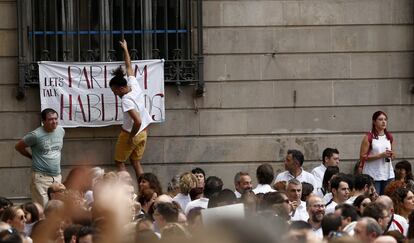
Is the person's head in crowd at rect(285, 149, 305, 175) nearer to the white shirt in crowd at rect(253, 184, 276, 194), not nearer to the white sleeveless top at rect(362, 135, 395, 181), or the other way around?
the white shirt in crowd at rect(253, 184, 276, 194)

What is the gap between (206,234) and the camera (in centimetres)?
436

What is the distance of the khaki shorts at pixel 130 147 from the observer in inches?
630

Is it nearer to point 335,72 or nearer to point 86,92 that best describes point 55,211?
point 86,92

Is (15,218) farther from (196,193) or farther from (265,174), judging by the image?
(265,174)

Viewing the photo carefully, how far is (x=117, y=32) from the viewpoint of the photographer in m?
16.8

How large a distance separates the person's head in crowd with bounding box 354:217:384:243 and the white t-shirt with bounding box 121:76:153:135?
710cm

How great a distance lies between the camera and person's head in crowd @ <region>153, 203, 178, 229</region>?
997cm

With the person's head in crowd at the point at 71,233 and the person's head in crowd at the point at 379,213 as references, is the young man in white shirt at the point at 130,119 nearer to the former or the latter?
the person's head in crowd at the point at 379,213

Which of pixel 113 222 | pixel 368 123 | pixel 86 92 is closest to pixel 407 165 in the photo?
pixel 368 123

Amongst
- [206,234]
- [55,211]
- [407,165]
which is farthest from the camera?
[407,165]

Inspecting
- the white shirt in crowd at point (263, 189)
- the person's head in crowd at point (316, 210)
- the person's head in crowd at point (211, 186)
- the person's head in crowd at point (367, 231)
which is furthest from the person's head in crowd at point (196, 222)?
the white shirt in crowd at point (263, 189)

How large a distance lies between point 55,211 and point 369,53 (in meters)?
8.07

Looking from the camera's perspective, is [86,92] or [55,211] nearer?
[55,211]

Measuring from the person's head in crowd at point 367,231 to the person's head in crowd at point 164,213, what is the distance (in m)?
1.69
